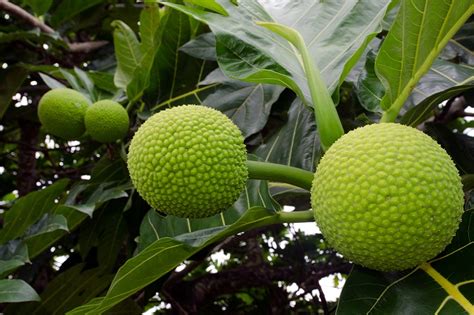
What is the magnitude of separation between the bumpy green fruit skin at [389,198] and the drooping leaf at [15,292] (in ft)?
2.16

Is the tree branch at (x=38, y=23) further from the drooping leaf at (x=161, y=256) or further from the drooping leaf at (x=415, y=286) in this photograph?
the drooping leaf at (x=415, y=286)

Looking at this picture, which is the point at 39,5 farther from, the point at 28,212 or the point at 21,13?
the point at 28,212

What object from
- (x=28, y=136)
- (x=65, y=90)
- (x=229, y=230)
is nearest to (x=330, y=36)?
(x=229, y=230)

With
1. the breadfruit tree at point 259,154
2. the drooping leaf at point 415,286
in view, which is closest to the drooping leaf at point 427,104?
the breadfruit tree at point 259,154

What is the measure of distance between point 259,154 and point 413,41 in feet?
1.82

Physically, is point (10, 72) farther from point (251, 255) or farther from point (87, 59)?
point (251, 255)

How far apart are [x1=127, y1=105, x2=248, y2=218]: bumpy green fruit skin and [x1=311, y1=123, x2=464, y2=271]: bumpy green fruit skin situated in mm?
150

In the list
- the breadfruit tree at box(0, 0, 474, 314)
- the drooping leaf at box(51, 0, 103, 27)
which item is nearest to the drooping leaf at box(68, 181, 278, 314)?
the breadfruit tree at box(0, 0, 474, 314)

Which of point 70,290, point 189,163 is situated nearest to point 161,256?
point 189,163

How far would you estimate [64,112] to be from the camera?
4.70ft

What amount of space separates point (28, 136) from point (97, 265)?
73 centimetres

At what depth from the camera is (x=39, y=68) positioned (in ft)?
5.65

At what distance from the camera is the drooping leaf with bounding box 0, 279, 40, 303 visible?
1100 millimetres

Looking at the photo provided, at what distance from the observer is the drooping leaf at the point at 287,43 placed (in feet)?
3.22
